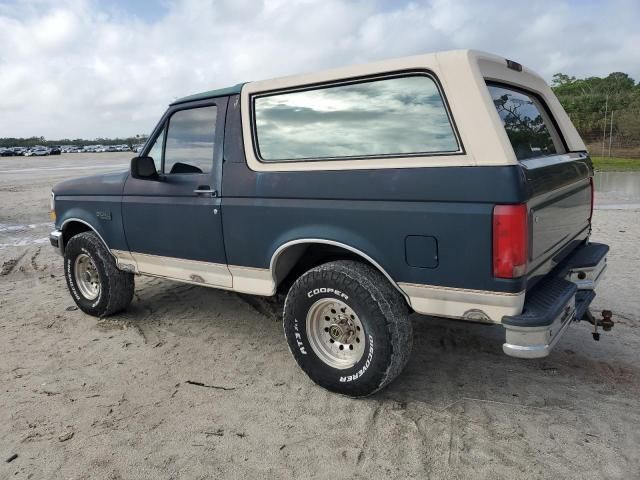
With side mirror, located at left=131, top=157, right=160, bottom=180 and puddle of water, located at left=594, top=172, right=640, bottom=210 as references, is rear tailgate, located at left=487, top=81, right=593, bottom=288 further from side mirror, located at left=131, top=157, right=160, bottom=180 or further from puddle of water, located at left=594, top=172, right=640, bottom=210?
puddle of water, located at left=594, top=172, right=640, bottom=210

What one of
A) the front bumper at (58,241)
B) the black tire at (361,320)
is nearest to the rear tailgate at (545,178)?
the black tire at (361,320)

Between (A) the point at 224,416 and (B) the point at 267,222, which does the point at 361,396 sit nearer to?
(A) the point at 224,416

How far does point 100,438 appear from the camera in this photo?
3.10m

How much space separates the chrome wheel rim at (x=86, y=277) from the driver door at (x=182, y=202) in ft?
2.55

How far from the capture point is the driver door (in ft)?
12.8

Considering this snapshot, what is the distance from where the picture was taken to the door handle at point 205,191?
3816mm

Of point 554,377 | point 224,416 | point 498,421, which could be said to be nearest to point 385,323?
point 498,421

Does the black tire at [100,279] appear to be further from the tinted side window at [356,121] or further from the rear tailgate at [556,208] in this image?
the rear tailgate at [556,208]

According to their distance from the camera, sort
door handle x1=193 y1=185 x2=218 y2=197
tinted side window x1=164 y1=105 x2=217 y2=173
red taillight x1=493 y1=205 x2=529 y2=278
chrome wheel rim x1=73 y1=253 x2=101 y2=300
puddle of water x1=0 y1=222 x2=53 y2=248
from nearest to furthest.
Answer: red taillight x1=493 y1=205 x2=529 y2=278
door handle x1=193 y1=185 x2=218 y2=197
tinted side window x1=164 y1=105 x2=217 y2=173
chrome wheel rim x1=73 y1=253 x2=101 y2=300
puddle of water x1=0 y1=222 x2=53 y2=248

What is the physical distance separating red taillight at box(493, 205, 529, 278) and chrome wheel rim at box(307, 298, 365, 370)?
969 millimetres

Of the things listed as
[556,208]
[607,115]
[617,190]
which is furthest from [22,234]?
[607,115]

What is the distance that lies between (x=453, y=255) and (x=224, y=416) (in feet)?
5.68

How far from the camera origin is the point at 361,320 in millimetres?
3195

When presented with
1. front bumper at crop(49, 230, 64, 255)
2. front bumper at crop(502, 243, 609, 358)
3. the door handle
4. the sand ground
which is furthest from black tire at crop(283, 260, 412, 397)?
front bumper at crop(49, 230, 64, 255)
